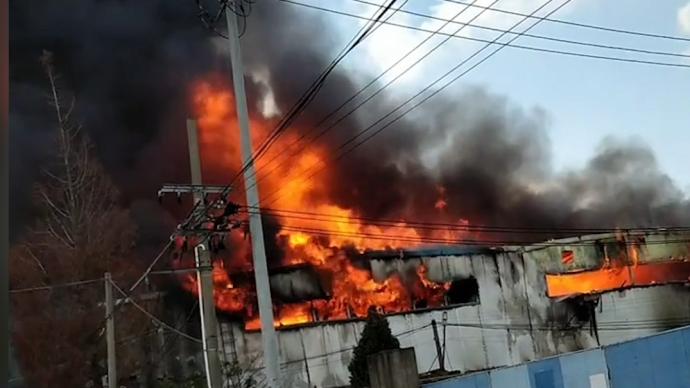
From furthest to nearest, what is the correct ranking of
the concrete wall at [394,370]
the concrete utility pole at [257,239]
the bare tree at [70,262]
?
the bare tree at [70,262] < the concrete wall at [394,370] < the concrete utility pole at [257,239]

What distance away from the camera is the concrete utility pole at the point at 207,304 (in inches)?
431

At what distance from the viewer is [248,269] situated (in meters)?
28.0

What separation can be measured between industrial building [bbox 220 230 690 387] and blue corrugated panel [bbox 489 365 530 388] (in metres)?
16.0

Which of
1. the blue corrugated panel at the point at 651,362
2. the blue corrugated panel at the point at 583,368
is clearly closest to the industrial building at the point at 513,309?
the blue corrugated panel at the point at 583,368

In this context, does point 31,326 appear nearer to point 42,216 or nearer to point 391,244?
point 42,216

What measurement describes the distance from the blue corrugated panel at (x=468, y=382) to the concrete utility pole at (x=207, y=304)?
3474 mm

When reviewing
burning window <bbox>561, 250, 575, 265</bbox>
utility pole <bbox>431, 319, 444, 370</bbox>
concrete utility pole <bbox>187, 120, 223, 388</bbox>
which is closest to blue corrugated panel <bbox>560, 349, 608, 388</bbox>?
concrete utility pole <bbox>187, 120, 223, 388</bbox>

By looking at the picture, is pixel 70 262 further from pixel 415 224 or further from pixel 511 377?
pixel 415 224

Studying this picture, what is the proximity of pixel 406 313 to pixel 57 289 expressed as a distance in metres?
14.8

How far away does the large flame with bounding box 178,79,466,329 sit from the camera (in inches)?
1099

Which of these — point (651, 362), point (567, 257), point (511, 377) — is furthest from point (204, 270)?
point (567, 257)

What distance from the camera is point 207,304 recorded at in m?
11.2

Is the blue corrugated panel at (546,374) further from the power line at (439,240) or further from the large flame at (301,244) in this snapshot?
the power line at (439,240)

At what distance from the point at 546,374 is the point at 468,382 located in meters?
1.25
